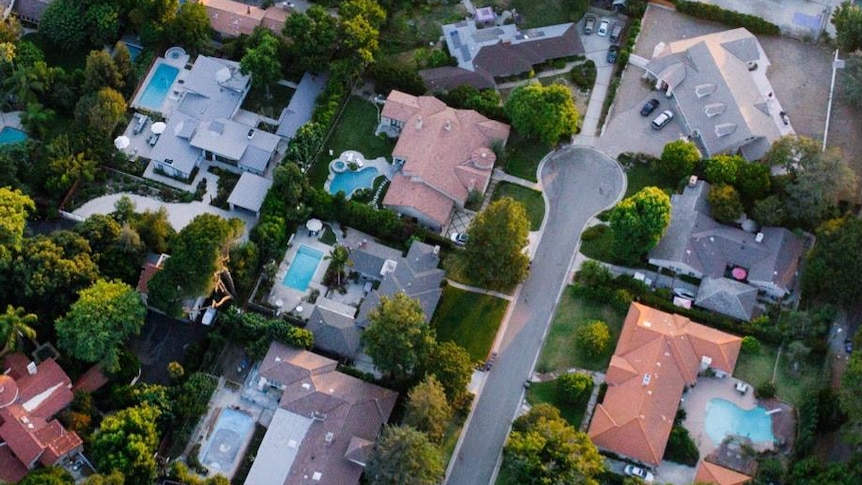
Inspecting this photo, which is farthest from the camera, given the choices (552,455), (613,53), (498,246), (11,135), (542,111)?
(613,53)

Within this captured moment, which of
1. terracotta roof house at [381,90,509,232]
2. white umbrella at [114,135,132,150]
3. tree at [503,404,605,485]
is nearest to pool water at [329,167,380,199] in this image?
terracotta roof house at [381,90,509,232]

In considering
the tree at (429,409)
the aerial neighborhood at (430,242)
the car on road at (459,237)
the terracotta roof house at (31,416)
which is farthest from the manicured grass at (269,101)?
the tree at (429,409)

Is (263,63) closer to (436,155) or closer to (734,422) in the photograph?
(436,155)

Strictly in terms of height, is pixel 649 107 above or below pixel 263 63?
above

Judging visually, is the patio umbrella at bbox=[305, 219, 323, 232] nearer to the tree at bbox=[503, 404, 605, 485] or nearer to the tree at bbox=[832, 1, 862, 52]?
the tree at bbox=[503, 404, 605, 485]

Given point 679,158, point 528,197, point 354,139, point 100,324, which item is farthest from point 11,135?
point 679,158

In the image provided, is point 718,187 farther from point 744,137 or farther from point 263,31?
point 263,31

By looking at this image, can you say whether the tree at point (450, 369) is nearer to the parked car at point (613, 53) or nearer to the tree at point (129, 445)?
the tree at point (129, 445)
